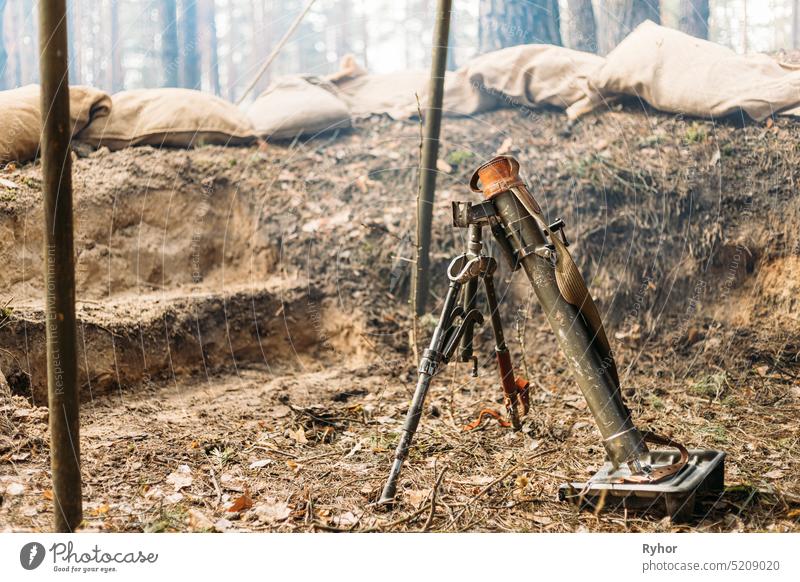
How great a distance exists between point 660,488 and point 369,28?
2593 millimetres

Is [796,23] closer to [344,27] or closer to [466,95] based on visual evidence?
[466,95]

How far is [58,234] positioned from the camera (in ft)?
5.93

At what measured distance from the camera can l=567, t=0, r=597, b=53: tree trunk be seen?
359 centimetres

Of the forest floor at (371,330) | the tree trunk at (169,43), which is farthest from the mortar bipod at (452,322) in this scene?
the tree trunk at (169,43)

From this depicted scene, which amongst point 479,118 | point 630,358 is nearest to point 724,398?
point 630,358

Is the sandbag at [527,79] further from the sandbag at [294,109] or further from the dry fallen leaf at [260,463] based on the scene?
the dry fallen leaf at [260,463]

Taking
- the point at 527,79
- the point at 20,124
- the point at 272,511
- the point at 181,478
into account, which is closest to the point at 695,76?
the point at 527,79

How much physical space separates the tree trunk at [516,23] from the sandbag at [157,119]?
1.49 metres

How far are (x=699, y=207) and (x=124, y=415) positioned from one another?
285 cm

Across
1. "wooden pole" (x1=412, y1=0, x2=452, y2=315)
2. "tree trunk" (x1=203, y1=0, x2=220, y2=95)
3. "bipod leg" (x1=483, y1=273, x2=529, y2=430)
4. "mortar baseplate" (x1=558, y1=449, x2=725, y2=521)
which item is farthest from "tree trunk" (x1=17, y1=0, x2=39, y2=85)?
"mortar baseplate" (x1=558, y1=449, x2=725, y2=521)

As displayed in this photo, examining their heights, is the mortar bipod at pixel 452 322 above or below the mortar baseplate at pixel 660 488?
above

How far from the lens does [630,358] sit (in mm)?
3588

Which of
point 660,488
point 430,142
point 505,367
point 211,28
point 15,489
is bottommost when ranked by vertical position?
point 15,489

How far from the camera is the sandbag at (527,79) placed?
392cm
